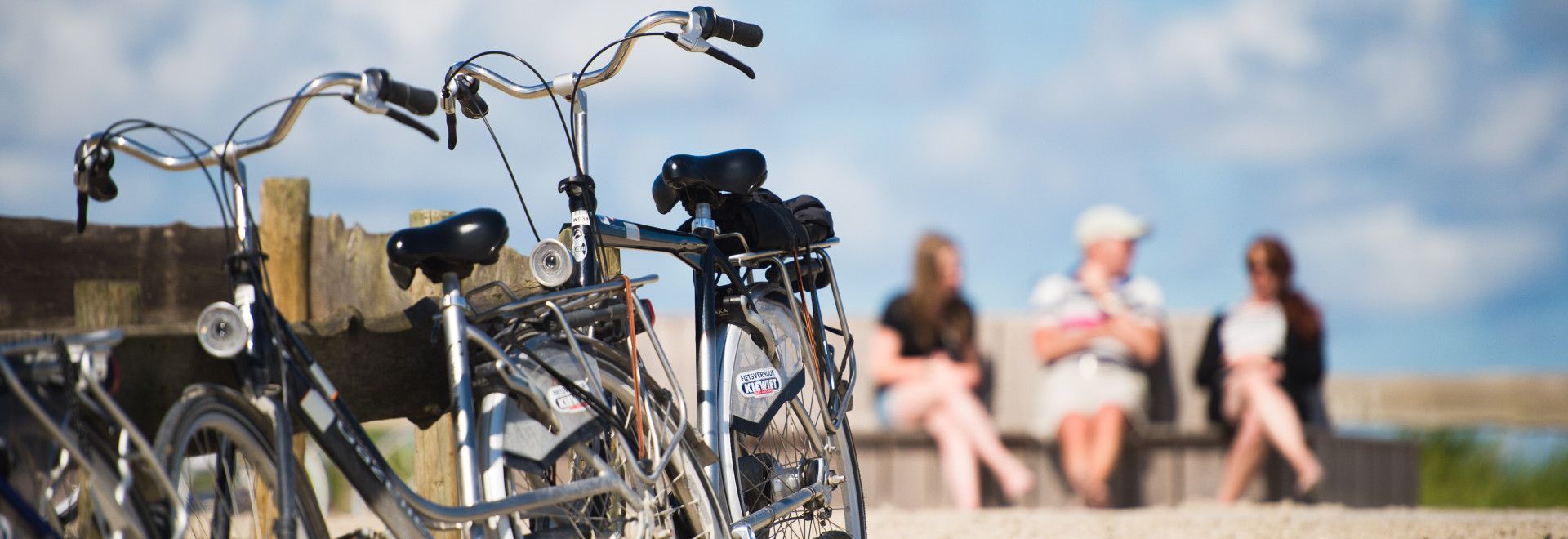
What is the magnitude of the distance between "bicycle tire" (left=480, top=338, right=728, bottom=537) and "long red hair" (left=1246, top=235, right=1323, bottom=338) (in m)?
5.76

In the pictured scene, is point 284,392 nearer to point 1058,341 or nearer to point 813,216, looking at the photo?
point 813,216

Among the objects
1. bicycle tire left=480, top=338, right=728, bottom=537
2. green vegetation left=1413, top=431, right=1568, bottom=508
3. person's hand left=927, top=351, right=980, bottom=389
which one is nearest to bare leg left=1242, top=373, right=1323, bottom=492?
person's hand left=927, top=351, right=980, bottom=389

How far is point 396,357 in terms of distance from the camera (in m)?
3.44

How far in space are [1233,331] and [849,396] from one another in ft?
17.1

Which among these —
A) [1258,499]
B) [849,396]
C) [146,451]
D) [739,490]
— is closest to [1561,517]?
[1258,499]

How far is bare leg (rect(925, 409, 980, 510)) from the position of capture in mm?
8703

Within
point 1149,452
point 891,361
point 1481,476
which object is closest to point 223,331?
point 891,361

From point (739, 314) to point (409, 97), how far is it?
4.15ft

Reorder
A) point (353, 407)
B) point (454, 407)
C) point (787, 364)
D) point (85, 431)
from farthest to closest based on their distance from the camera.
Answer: point (787, 364), point (353, 407), point (454, 407), point (85, 431)

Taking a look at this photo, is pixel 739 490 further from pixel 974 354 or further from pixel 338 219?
pixel 974 354

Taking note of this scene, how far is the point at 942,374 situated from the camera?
880cm

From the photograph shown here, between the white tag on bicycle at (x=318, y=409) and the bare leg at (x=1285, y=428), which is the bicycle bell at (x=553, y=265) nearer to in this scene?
the white tag on bicycle at (x=318, y=409)

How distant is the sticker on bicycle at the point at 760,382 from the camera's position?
12.0ft

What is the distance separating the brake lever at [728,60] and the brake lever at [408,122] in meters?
0.94
